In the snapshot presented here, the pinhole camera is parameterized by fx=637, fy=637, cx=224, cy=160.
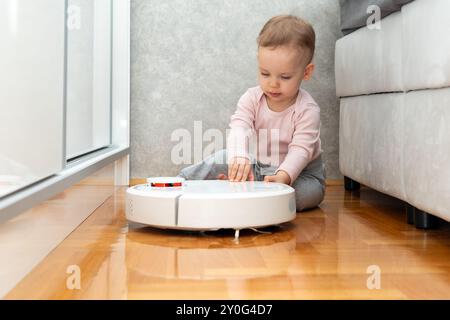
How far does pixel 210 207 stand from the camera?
1178 millimetres

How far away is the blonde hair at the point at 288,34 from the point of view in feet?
4.80

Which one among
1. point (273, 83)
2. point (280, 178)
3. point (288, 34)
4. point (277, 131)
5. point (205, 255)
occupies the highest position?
point (288, 34)

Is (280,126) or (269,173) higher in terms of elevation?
(280,126)

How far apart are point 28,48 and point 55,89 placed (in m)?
0.14

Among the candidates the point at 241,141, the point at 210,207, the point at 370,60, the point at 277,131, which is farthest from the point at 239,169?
the point at 370,60

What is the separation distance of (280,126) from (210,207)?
0.49 m

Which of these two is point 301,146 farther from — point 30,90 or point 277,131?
point 30,90

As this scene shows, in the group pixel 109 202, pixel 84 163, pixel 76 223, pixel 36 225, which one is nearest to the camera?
pixel 36 225

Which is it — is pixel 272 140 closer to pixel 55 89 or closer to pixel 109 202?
pixel 109 202

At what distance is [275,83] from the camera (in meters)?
1.52

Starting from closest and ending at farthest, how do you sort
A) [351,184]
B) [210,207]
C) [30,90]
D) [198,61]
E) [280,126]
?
1. [30,90]
2. [210,207]
3. [280,126]
4. [351,184]
5. [198,61]
